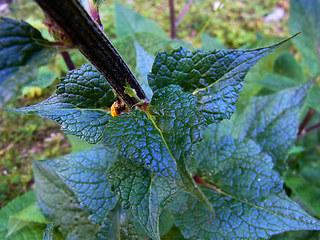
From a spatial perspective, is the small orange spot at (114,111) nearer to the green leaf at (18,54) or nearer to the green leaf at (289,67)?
the green leaf at (18,54)

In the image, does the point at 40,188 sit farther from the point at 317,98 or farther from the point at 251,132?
the point at 317,98

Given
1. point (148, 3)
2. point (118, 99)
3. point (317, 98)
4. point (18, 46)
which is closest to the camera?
point (18, 46)

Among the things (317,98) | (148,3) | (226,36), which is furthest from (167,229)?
(148,3)

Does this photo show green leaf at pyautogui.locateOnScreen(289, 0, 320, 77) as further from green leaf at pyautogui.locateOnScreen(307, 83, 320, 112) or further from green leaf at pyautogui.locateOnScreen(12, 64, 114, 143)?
green leaf at pyautogui.locateOnScreen(12, 64, 114, 143)

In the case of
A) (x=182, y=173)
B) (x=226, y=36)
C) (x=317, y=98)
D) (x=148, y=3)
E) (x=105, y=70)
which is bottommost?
(x=317, y=98)

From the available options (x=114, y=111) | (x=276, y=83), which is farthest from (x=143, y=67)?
(x=276, y=83)

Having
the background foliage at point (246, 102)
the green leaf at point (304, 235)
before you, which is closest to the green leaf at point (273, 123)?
the background foliage at point (246, 102)

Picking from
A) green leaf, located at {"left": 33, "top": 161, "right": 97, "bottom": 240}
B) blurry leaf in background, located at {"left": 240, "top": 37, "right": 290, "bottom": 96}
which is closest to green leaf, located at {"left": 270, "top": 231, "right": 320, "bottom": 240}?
blurry leaf in background, located at {"left": 240, "top": 37, "right": 290, "bottom": 96}
